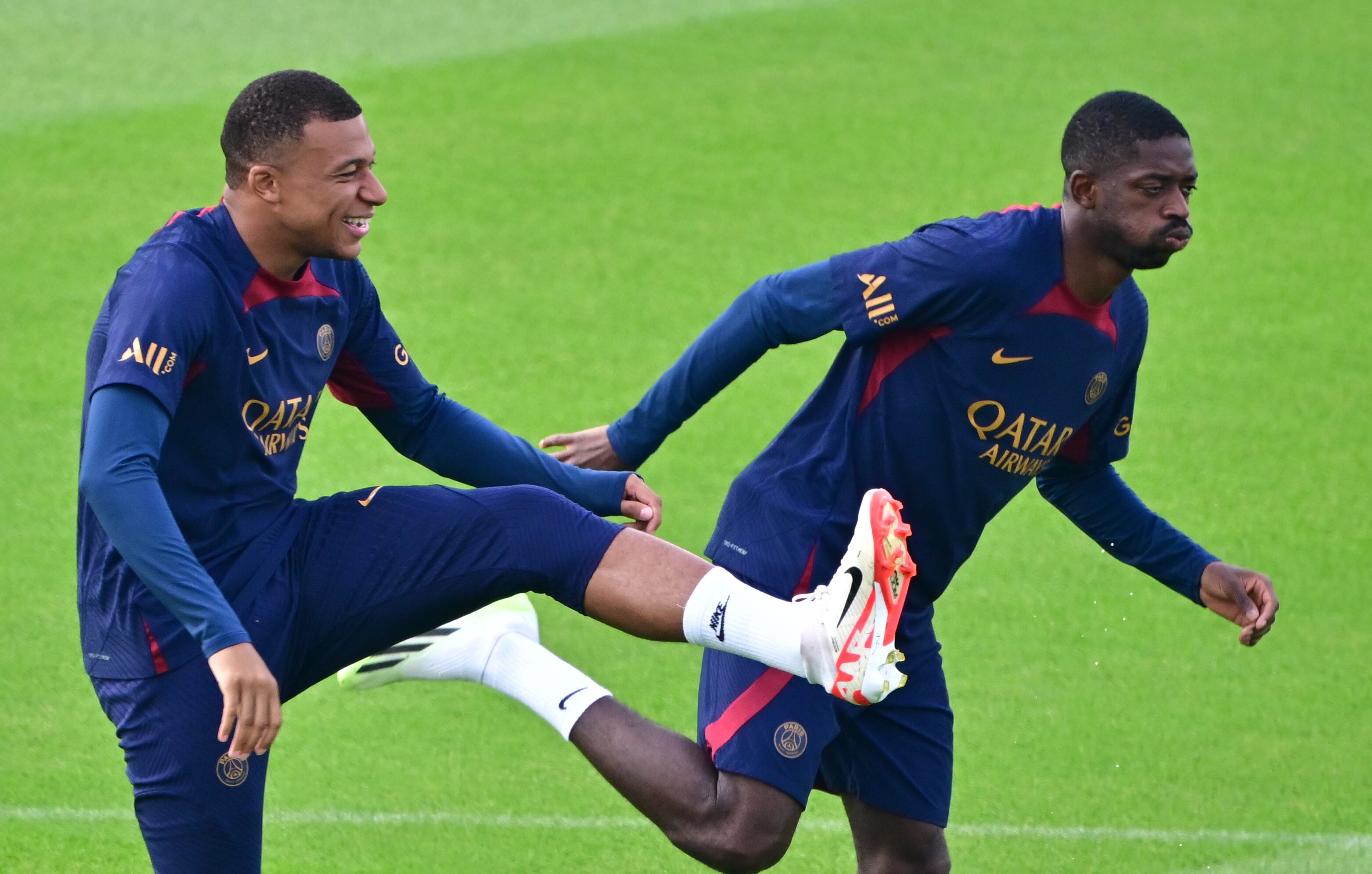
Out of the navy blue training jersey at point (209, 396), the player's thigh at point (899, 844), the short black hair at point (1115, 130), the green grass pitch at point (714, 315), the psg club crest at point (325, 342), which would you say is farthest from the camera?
the green grass pitch at point (714, 315)

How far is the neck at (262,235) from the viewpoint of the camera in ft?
13.0

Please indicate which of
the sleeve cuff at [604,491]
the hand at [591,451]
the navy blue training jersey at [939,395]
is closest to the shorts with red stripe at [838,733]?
the navy blue training jersey at [939,395]

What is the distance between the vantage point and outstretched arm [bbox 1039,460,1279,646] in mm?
4637

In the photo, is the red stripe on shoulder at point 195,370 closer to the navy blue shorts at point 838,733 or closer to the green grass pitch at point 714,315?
the navy blue shorts at point 838,733

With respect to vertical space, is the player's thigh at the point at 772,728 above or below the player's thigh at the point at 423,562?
below

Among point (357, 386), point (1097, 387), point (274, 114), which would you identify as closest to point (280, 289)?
point (274, 114)

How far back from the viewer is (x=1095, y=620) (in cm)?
668

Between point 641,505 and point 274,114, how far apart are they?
50.1 inches

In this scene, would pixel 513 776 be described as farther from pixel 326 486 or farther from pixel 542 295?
pixel 542 295

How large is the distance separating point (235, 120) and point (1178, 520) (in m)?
4.76

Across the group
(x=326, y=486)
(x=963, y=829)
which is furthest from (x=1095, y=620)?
(x=326, y=486)

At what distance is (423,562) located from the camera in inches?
157

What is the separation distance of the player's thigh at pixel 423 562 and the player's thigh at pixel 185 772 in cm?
25

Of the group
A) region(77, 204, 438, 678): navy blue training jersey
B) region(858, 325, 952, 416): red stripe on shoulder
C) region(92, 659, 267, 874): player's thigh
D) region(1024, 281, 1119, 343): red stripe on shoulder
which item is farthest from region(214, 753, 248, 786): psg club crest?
region(1024, 281, 1119, 343): red stripe on shoulder
